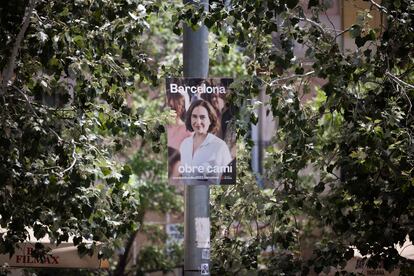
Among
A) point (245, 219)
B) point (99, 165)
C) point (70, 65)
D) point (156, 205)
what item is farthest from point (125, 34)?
point (156, 205)

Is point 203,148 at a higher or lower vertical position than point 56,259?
higher

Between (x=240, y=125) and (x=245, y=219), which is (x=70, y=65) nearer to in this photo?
(x=240, y=125)

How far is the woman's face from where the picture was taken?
771cm

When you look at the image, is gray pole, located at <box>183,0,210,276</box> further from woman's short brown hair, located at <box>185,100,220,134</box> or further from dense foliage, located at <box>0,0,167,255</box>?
dense foliage, located at <box>0,0,167,255</box>

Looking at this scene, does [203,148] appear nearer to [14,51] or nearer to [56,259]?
[14,51]

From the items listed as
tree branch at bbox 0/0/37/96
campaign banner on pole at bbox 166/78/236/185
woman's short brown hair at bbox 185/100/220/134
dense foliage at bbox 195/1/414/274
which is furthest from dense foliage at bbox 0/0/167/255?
dense foliage at bbox 195/1/414/274

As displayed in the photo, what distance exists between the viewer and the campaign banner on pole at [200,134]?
25.1ft

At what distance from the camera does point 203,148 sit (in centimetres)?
769

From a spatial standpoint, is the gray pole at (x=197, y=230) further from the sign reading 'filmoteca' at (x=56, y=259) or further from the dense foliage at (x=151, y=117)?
the sign reading 'filmoteca' at (x=56, y=259)

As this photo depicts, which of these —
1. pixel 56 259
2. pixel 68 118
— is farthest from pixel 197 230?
pixel 56 259

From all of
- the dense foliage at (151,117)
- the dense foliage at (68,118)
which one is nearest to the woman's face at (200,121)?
the dense foliage at (151,117)

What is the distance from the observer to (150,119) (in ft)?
27.6

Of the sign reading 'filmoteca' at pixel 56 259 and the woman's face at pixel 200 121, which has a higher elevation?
the woman's face at pixel 200 121

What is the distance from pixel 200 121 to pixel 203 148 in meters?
0.23
